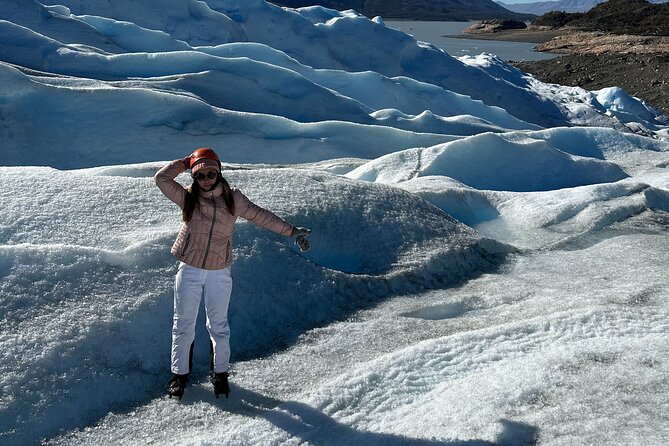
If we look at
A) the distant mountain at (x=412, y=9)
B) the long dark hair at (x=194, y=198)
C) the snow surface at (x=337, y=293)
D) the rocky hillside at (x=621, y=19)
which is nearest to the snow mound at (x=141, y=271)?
the snow surface at (x=337, y=293)

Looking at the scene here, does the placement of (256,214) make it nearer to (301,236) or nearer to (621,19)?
(301,236)

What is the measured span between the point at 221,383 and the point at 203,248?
2.03 ft

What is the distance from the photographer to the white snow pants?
9.95ft

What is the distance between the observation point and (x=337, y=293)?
13.8ft

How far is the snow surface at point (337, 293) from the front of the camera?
119 inches

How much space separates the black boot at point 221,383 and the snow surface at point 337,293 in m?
0.05

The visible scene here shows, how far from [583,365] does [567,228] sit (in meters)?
2.79

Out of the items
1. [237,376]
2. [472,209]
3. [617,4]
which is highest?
[617,4]

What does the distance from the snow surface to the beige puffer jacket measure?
25.6 inches

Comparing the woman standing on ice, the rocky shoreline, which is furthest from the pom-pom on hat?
the rocky shoreline

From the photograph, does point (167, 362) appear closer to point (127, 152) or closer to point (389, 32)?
point (127, 152)

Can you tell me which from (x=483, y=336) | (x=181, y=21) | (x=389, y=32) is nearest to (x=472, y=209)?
(x=483, y=336)

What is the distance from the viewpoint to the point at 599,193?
653 cm

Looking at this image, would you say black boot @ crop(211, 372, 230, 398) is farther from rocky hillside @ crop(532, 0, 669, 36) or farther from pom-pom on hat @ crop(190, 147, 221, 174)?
rocky hillside @ crop(532, 0, 669, 36)
